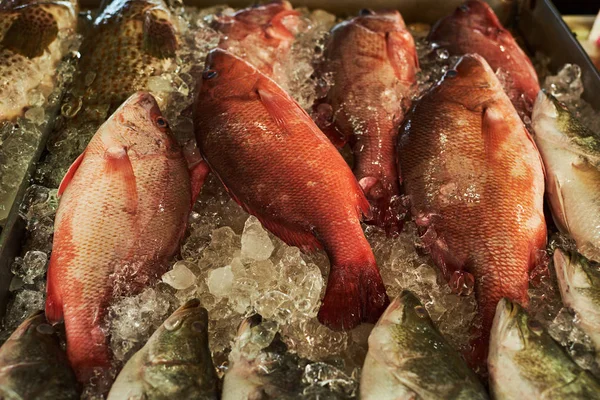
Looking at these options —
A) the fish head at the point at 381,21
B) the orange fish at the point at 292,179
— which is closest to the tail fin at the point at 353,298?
the orange fish at the point at 292,179

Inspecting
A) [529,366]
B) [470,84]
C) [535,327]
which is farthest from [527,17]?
[529,366]

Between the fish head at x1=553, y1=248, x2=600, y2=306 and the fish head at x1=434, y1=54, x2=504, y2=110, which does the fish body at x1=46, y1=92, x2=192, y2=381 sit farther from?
the fish head at x1=553, y1=248, x2=600, y2=306

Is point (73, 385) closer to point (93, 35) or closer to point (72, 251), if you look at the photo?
point (72, 251)

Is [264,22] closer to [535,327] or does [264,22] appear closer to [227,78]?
[227,78]

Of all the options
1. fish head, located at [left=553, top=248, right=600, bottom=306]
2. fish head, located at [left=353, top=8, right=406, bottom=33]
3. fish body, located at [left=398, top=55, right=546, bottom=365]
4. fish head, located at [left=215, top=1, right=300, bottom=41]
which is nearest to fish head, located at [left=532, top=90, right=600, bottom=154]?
fish body, located at [left=398, top=55, right=546, bottom=365]

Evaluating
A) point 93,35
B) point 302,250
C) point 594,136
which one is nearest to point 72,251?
point 302,250

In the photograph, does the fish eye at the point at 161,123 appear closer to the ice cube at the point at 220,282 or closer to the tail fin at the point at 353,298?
the ice cube at the point at 220,282

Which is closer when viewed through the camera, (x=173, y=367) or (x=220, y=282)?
(x=173, y=367)
